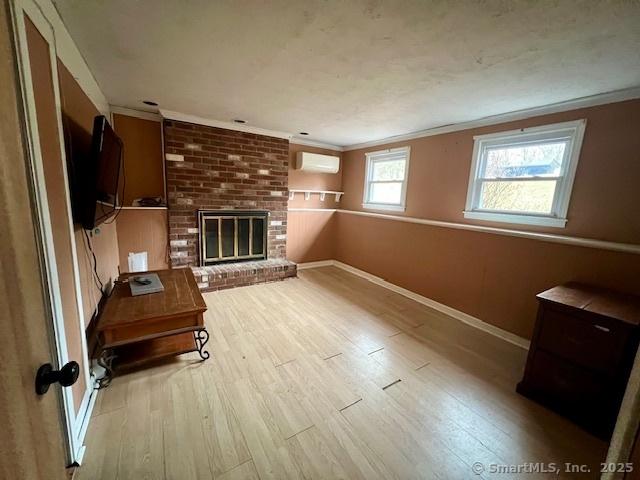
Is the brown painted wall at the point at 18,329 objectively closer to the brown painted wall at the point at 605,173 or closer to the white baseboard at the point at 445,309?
the white baseboard at the point at 445,309

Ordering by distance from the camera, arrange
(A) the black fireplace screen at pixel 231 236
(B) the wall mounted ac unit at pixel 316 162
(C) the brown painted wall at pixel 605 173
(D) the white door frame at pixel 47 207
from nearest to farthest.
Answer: (D) the white door frame at pixel 47 207 → (C) the brown painted wall at pixel 605 173 → (A) the black fireplace screen at pixel 231 236 → (B) the wall mounted ac unit at pixel 316 162

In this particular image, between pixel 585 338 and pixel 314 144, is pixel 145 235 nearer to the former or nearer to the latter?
pixel 314 144

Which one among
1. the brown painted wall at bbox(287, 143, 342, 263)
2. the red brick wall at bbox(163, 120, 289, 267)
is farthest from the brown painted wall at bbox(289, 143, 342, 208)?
the red brick wall at bbox(163, 120, 289, 267)

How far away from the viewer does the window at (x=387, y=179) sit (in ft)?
12.1

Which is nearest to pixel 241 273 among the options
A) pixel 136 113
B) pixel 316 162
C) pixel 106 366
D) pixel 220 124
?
pixel 106 366

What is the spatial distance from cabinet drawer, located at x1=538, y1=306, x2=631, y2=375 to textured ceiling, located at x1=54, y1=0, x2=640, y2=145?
60.9 inches

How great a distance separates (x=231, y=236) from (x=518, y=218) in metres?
3.48

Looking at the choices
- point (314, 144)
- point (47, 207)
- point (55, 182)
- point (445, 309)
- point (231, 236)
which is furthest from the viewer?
point (314, 144)

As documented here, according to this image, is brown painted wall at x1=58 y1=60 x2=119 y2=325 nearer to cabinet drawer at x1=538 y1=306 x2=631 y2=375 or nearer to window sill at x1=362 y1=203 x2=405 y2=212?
cabinet drawer at x1=538 y1=306 x2=631 y2=375

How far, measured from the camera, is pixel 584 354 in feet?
5.14

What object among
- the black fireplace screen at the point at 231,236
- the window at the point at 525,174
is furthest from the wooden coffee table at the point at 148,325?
the window at the point at 525,174

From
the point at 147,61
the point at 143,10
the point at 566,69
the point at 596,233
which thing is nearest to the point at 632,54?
the point at 566,69

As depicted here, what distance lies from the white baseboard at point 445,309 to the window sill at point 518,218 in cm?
107

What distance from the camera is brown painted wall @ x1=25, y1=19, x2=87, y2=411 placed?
3.71ft
